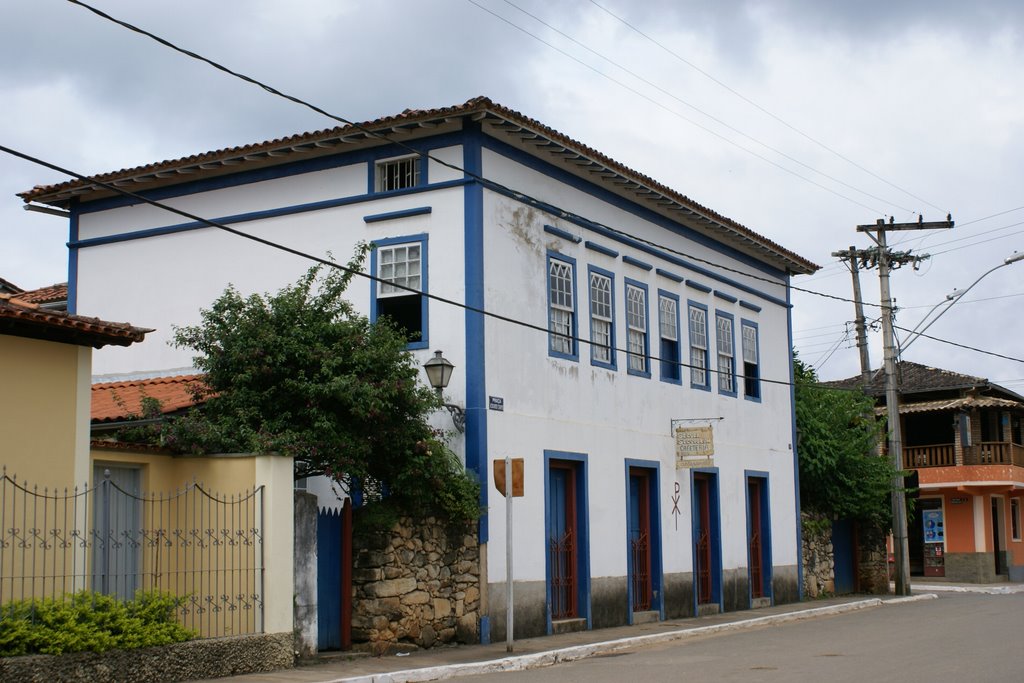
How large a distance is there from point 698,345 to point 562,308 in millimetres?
5265

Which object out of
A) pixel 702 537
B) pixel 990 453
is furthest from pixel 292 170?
pixel 990 453

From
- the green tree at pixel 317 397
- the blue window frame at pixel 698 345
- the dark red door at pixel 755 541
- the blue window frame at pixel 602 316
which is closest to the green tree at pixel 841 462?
the dark red door at pixel 755 541

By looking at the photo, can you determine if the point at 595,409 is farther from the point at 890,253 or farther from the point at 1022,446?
the point at 1022,446

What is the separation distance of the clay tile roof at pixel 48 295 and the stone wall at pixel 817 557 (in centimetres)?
1565

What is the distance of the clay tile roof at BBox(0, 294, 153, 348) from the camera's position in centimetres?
1176

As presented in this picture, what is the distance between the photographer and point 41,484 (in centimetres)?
1202

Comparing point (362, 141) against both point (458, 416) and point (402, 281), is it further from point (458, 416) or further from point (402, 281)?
point (458, 416)

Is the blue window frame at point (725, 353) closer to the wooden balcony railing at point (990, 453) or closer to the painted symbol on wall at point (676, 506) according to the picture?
the painted symbol on wall at point (676, 506)

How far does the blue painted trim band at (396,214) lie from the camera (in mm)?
18078

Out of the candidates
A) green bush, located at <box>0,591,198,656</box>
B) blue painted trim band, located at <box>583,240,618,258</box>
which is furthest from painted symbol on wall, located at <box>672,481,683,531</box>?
green bush, located at <box>0,591,198,656</box>

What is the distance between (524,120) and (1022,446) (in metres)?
31.8

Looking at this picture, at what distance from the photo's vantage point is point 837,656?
1486 cm

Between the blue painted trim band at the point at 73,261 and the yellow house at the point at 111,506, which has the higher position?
the blue painted trim band at the point at 73,261

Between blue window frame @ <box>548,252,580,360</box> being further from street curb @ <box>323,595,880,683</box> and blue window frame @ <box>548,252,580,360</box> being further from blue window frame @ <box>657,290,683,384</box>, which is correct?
street curb @ <box>323,595,880,683</box>
